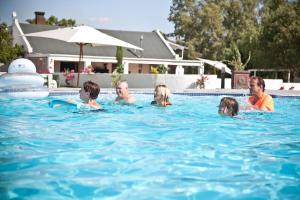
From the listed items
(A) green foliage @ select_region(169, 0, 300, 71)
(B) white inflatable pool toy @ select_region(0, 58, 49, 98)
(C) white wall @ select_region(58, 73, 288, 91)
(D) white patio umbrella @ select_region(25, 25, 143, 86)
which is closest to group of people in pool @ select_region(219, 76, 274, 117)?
(B) white inflatable pool toy @ select_region(0, 58, 49, 98)

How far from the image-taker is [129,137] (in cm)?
689

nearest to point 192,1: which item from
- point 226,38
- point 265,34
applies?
point 226,38

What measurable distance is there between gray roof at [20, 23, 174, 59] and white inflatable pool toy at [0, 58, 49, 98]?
1688 cm

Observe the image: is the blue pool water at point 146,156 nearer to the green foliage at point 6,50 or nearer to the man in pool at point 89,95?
the man in pool at point 89,95

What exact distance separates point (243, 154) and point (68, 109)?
187 inches

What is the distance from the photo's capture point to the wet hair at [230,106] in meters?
8.23

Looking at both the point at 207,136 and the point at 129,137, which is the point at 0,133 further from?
the point at 207,136

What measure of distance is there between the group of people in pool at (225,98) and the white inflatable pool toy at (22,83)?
4.20 metres

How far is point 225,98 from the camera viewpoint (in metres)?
8.27

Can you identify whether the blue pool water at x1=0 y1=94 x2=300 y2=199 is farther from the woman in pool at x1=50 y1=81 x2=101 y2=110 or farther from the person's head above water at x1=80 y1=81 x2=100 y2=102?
the person's head above water at x1=80 y1=81 x2=100 y2=102

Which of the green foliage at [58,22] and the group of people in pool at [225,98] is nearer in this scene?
the group of people in pool at [225,98]

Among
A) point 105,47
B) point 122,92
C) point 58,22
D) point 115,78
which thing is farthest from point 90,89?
point 58,22

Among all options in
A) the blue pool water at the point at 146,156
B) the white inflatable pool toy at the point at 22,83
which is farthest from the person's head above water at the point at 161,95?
the white inflatable pool toy at the point at 22,83

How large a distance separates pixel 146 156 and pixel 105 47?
98.1 ft
